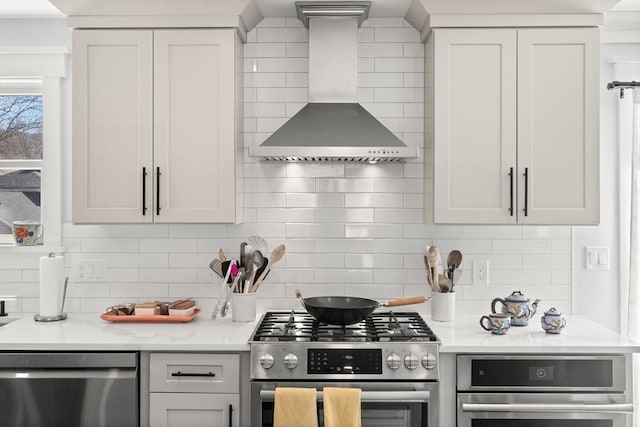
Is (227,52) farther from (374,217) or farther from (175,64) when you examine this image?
(374,217)

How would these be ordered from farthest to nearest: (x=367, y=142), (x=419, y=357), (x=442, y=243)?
(x=442, y=243) → (x=367, y=142) → (x=419, y=357)

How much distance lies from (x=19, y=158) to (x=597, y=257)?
3.24m

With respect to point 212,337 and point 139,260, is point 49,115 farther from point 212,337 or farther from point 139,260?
point 212,337

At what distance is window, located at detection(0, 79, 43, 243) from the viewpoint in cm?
314

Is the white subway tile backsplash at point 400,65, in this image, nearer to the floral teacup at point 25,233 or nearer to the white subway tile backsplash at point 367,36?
the white subway tile backsplash at point 367,36

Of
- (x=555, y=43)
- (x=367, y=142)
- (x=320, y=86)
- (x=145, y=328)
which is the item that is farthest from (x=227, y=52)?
(x=555, y=43)

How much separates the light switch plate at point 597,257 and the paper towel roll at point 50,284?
2.78 meters

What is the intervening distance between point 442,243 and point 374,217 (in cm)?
39

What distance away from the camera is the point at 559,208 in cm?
267

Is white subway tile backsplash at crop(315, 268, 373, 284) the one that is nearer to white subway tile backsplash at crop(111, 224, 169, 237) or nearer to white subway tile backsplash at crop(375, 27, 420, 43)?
white subway tile backsplash at crop(111, 224, 169, 237)

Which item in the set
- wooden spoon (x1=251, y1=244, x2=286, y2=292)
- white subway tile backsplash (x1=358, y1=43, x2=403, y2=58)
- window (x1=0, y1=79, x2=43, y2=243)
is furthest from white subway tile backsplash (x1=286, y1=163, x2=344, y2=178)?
window (x1=0, y1=79, x2=43, y2=243)

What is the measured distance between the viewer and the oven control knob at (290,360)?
7.63 feet

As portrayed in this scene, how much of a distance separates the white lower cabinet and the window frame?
3.67 ft

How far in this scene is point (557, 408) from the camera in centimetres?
232
